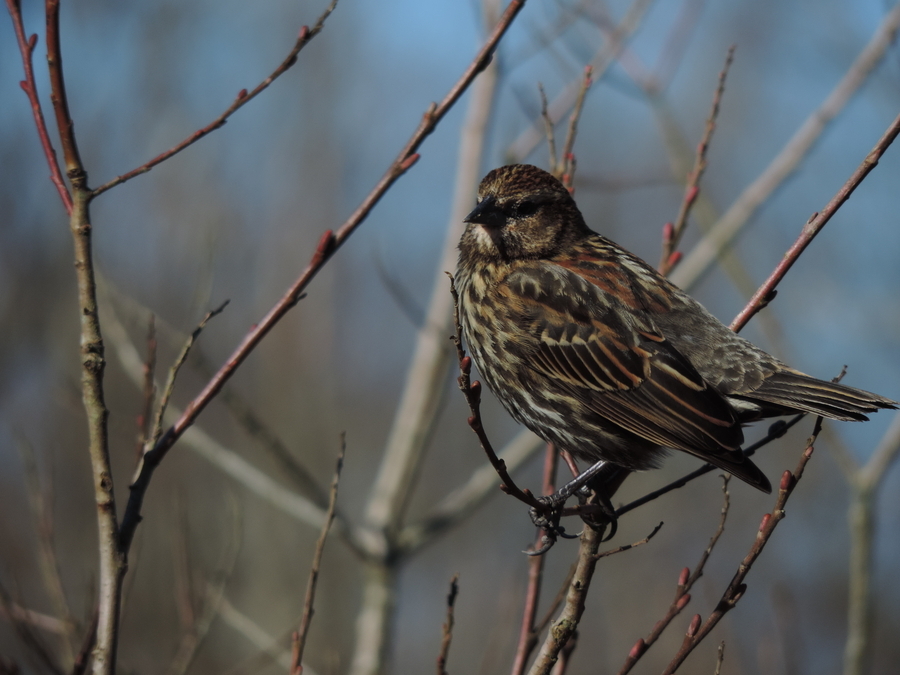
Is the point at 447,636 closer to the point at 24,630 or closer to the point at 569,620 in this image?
the point at 569,620

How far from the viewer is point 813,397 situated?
120 inches

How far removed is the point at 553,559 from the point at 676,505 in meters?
2.53

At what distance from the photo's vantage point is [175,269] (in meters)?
14.1

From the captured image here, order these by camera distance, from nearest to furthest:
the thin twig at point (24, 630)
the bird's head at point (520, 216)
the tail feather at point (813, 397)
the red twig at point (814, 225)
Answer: the thin twig at point (24, 630)
the red twig at point (814, 225)
the tail feather at point (813, 397)
the bird's head at point (520, 216)

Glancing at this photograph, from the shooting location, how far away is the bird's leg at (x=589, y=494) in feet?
8.32

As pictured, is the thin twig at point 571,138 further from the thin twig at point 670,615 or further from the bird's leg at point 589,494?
the thin twig at point 670,615

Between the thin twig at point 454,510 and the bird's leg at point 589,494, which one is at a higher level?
the thin twig at point 454,510

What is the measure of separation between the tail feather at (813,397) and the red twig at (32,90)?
244cm

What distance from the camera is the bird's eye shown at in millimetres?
3707

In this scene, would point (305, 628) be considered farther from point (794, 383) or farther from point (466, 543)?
point (466, 543)

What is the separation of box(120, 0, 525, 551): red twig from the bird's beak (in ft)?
4.89

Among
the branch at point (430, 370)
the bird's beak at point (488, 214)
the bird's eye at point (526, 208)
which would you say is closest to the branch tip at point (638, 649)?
the bird's beak at point (488, 214)

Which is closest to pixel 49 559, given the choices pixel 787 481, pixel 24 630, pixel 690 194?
pixel 24 630

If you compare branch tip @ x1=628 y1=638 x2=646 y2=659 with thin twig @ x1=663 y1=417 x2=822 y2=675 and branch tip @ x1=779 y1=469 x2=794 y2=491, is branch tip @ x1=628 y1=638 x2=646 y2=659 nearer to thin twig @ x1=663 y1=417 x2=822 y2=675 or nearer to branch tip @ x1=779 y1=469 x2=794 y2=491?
thin twig @ x1=663 y1=417 x2=822 y2=675
